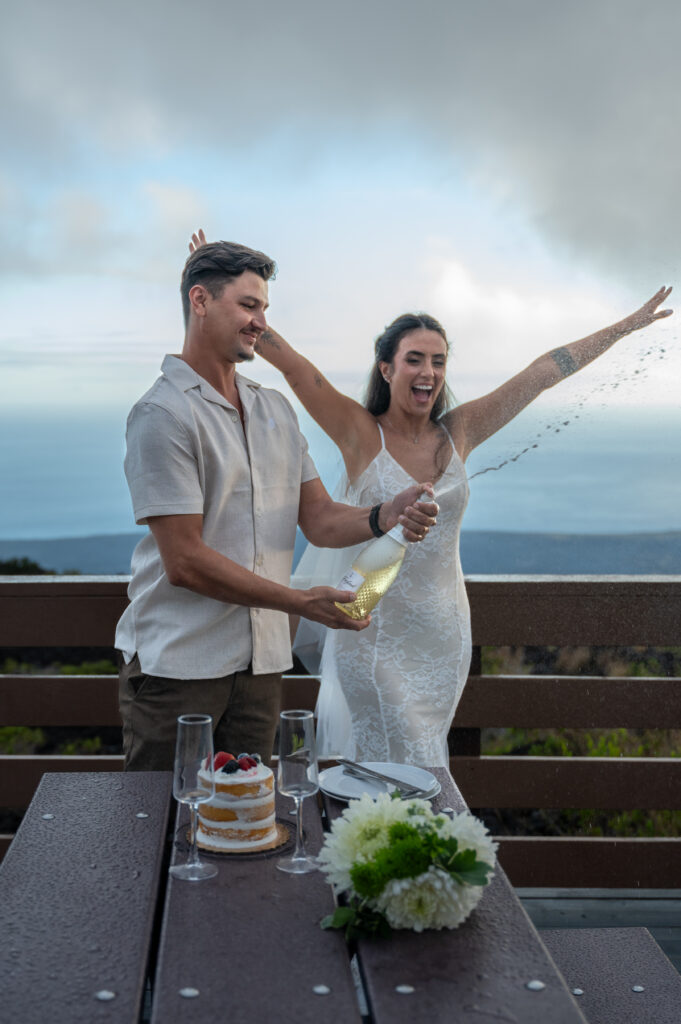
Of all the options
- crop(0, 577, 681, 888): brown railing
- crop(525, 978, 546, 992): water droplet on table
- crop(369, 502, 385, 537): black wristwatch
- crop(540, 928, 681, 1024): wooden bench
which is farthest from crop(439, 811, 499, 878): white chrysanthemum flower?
crop(0, 577, 681, 888): brown railing

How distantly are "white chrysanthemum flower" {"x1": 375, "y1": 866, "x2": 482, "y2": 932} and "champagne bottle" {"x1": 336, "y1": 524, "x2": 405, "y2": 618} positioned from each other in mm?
962

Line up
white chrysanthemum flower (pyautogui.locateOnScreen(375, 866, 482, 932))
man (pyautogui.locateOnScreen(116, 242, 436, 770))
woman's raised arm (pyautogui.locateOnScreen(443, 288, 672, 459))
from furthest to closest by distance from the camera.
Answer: woman's raised arm (pyautogui.locateOnScreen(443, 288, 672, 459))
man (pyautogui.locateOnScreen(116, 242, 436, 770))
white chrysanthemum flower (pyautogui.locateOnScreen(375, 866, 482, 932))

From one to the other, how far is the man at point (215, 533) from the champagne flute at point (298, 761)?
1.98ft

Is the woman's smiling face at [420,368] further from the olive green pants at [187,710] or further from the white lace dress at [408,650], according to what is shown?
the olive green pants at [187,710]

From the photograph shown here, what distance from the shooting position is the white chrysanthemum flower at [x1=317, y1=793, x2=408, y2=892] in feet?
4.07

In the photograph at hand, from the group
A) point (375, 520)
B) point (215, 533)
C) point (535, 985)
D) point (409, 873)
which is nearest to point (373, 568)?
point (375, 520)

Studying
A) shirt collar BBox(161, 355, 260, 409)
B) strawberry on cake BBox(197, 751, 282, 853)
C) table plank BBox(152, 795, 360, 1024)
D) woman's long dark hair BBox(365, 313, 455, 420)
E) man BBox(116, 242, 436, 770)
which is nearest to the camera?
table plank BBox(152, 795, 360, 1024)

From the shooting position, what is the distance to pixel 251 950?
3.82ft

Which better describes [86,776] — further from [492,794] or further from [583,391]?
[583,391]

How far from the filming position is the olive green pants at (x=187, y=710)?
204 centimetres

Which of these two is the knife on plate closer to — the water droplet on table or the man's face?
the water droplet on table

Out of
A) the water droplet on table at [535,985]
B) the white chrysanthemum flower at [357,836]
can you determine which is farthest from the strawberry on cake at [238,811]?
the water droplet on table at [535,985]

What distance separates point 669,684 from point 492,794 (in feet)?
2.07

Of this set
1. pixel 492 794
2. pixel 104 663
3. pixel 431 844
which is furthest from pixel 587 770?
pixel 104 663
